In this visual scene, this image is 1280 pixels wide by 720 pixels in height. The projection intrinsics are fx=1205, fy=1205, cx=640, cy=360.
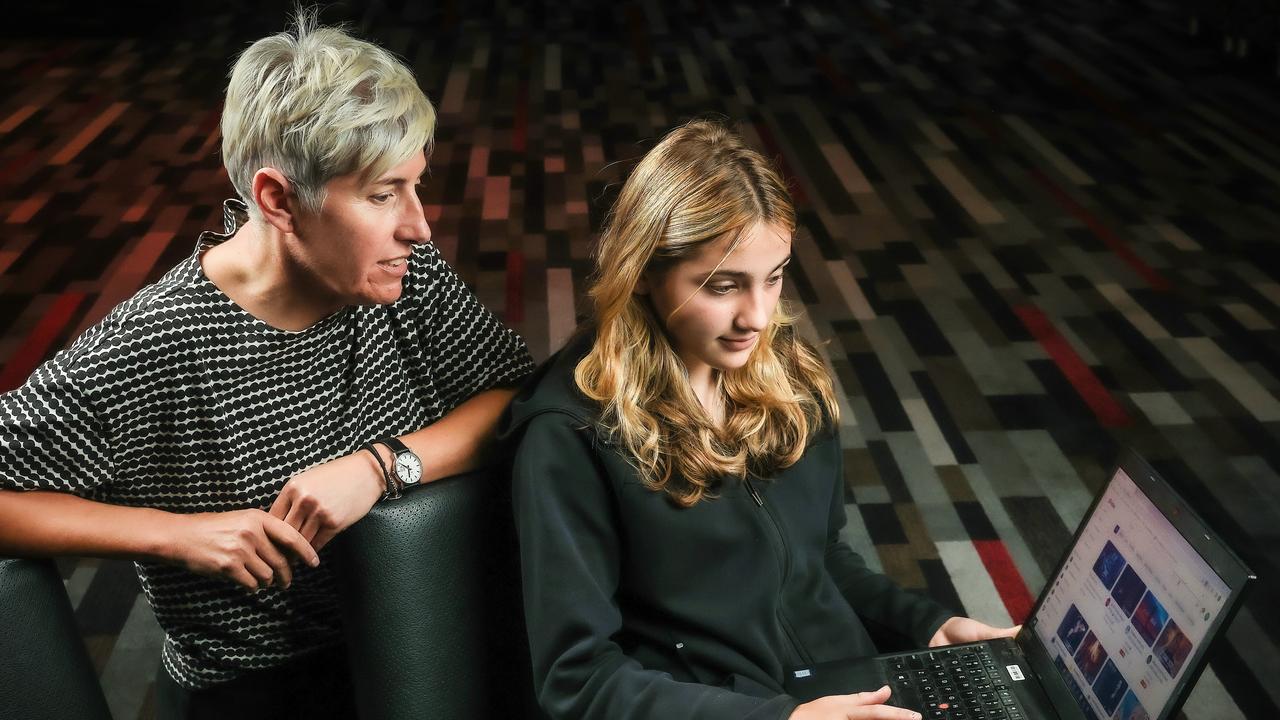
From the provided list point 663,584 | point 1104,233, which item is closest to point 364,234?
point 663,584

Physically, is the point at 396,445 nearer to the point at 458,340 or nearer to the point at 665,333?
the point at 458,340

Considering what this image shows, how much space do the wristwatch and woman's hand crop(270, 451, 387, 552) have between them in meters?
0.03

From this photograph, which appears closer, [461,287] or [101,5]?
[461,287]

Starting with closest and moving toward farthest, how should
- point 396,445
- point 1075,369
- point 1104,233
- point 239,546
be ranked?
1. point 239,546
2. point 396,445
3. point 1075,369
4. point 1104,233

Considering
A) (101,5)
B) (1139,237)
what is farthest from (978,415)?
(101,5)

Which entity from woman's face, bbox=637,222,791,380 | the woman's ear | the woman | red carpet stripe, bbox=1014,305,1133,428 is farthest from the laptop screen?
red carpet stripe, bbox=1014,305,1133,428

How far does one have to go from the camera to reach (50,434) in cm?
138

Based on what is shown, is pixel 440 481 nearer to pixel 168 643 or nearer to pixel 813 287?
pixel 168 643

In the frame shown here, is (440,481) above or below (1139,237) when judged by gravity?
above

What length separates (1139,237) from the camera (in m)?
4.21

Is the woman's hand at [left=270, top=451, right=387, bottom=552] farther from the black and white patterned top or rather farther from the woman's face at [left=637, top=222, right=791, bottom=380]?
the woman's face at [left=637, top=222, right=791, bottom=380]

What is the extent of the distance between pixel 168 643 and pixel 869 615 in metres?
0.98

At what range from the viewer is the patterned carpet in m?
2.88

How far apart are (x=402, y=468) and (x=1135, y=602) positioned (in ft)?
2.79
